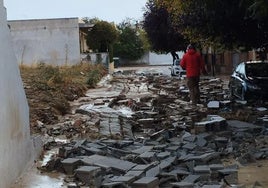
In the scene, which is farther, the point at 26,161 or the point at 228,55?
the point at 228,55

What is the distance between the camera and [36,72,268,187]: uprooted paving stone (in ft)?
23.1

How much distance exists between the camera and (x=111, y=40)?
5222cm

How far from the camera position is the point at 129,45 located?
271 ft

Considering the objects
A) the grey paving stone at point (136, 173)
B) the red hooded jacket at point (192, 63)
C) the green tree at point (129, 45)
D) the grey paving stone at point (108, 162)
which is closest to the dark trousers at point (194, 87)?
the red hooded jacket at point (192, 63)

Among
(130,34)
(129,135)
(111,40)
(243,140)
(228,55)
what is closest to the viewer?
(243,140)

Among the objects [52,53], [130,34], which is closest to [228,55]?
[52,53]

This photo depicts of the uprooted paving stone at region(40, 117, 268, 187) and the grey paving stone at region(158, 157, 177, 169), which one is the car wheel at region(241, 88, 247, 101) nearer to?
the uprooted paving stone at region(40, 117, 268, 187)

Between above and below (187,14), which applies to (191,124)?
below

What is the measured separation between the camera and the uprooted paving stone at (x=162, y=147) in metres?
7.05

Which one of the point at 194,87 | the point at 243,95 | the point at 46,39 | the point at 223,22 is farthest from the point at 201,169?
the point at 46,39

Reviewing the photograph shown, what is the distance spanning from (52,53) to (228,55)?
14.9 metres

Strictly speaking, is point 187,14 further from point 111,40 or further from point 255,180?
point 111,40

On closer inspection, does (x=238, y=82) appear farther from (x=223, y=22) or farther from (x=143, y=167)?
(x=143, y=167)

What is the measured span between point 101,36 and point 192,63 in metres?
36.0
